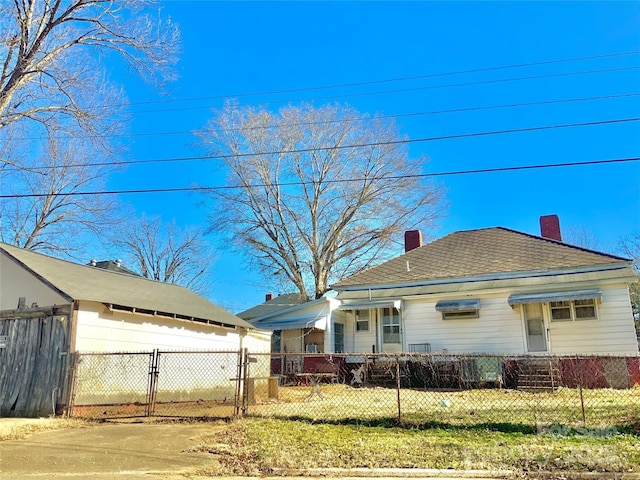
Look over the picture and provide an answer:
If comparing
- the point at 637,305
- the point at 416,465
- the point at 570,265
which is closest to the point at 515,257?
the point at 570,265

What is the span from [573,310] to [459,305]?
3.55 meters

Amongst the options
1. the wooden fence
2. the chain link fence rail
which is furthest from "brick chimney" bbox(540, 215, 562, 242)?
the wooden fence

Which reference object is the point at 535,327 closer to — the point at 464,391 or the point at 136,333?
the point at 464,391

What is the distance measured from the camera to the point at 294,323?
18828 millimetres

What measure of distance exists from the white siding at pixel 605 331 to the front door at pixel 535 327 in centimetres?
34

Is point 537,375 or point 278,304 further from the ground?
point 278,304

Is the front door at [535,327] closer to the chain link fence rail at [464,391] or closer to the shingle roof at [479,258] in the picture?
the chain link fence rail at [464,391]

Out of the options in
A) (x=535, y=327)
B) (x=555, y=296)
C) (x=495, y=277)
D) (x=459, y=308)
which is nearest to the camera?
(x=555, y=296)

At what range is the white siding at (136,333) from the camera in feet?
33.1

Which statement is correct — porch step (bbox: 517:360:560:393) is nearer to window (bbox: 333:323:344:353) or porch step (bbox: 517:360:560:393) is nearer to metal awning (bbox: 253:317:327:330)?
window (bbox: 333:323:344:353)

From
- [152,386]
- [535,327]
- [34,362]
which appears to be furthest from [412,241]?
[34,362]

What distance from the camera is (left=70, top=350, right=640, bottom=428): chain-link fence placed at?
8773 millimetres

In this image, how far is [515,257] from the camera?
17812 millimetres

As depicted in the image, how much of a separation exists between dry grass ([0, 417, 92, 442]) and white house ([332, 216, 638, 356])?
10.7 m
